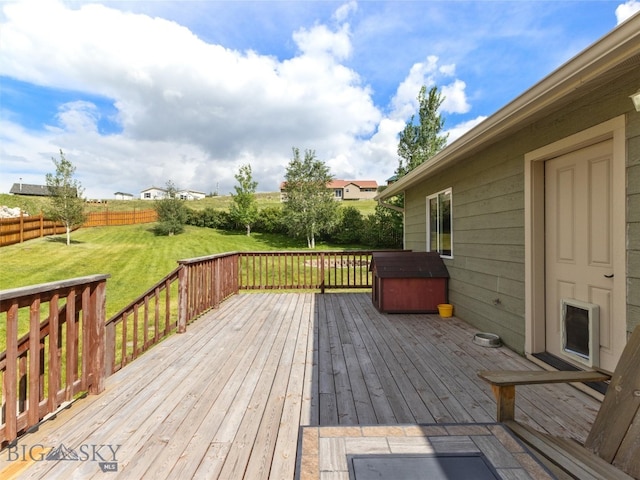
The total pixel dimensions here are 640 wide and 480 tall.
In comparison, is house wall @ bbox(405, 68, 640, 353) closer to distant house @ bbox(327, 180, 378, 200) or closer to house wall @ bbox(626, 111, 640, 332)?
house wall @ bbox(626, 111, 640, 332)

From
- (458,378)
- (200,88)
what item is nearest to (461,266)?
(458,378)

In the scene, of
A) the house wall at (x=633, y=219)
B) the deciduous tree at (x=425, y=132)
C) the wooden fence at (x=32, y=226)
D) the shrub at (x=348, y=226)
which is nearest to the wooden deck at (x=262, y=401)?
the house wall at (x=633, y=219)

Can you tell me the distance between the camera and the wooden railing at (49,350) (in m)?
1.55

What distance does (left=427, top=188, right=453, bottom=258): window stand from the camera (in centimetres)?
473

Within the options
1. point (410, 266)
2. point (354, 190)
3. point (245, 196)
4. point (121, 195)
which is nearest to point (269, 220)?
point (245, 196)

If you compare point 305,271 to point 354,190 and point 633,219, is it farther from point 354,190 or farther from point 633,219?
point 354,190

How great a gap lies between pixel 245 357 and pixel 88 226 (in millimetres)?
22557

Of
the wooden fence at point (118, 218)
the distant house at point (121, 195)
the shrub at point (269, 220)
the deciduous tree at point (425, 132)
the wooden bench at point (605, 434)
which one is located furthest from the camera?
the distant house at point (121, 195)

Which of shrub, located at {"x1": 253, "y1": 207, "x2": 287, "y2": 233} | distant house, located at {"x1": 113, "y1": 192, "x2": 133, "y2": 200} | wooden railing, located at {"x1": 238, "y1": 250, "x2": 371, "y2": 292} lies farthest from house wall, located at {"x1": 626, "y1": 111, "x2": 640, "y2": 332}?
distant house, located at {"x1": 113, "y1": 192, "x2": 133, "y2": 200}

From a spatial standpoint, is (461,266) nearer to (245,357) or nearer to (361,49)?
(245,357)

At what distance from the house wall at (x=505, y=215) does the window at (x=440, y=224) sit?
0.19 metres

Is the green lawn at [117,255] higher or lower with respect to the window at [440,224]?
lower

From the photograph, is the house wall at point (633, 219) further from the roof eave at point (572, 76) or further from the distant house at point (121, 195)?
the distant house at point (121, 195)

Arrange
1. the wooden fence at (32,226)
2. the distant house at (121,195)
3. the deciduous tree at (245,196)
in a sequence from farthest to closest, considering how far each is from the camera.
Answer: the distant house at (121,195)
the deciduous tree at (245,196)
the wooden fence at (32,226)
